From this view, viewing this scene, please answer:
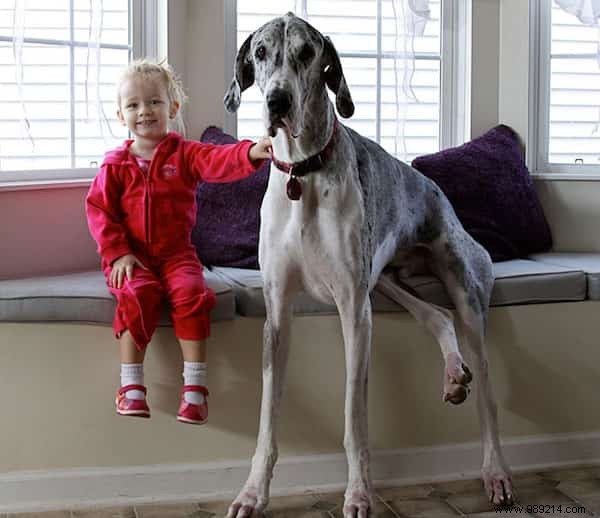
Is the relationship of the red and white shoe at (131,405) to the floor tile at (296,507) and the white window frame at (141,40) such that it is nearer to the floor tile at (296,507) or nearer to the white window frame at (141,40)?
the floor tile at (296,507)

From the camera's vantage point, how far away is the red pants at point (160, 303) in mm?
2658

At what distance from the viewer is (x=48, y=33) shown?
330cm

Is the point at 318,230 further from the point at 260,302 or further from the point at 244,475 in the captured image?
the point at 244,475

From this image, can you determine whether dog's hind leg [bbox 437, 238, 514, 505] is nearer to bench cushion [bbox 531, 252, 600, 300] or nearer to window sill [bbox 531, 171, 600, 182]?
bench cushion [bbox 531, 252, 600, 300]

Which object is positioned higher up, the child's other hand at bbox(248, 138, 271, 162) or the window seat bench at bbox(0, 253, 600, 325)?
the child's other hand at bbox(248, 138, 271, 162)

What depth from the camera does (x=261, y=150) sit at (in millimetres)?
2717

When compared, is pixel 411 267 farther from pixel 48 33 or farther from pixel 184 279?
pixel 48 33

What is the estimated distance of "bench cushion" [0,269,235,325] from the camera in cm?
272

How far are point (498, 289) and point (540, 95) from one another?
1.13 metres

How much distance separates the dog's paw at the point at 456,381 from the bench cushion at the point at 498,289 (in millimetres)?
288

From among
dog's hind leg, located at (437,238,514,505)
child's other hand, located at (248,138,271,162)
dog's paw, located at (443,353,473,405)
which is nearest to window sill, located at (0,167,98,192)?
child's other hand, located at (248,138,271,162)

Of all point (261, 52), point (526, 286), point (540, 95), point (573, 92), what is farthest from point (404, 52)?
point (261, 52)

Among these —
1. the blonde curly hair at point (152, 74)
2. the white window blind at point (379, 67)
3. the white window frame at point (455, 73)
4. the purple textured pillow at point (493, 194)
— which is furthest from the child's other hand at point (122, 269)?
the white window frame at point (455, 73)

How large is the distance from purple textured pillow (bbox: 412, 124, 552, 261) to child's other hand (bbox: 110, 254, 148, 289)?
124 centimetres
